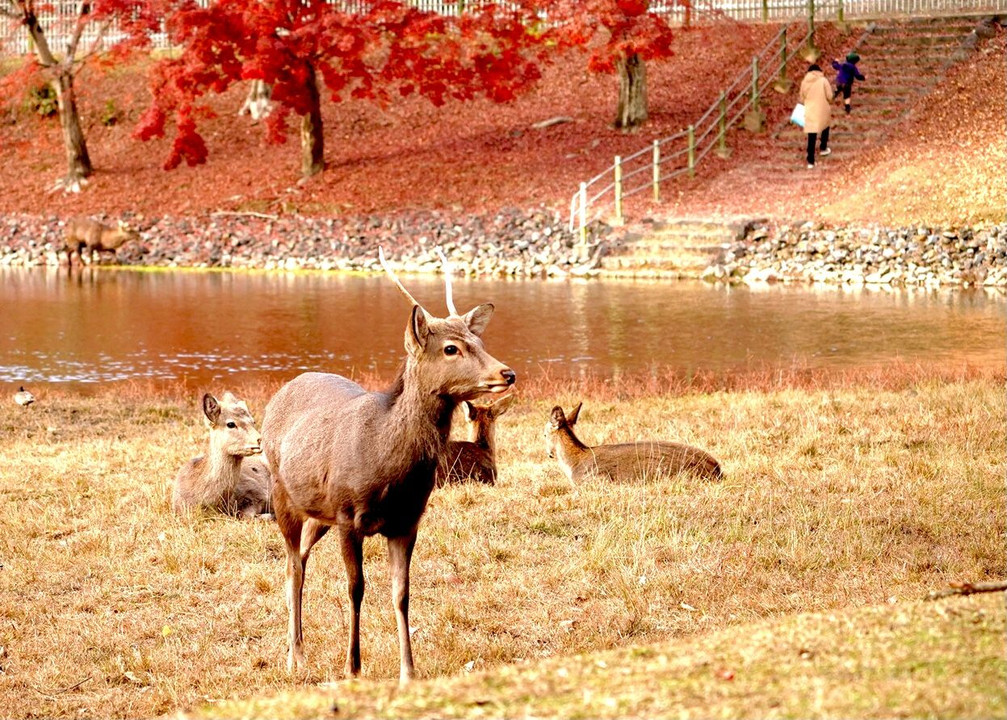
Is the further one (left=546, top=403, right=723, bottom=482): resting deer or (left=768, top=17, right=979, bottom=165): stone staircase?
(left=768, top=17, right=979, bottom=165): stone staircase

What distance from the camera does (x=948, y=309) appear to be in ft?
72.7

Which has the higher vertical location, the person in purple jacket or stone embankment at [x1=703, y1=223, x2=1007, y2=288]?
the person in purple jacket

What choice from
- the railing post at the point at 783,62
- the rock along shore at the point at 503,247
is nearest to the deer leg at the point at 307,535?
the rock along shore at the point at 503,247

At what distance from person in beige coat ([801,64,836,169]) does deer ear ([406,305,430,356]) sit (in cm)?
2446

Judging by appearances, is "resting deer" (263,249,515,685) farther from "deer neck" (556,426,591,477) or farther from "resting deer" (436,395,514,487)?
"deer neck" (556,426,591,477)

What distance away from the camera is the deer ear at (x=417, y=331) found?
19.7ft

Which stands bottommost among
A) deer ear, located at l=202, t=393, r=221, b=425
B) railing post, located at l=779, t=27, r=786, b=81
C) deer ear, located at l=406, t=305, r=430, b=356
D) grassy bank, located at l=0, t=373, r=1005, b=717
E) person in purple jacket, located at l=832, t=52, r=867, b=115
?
grassy bank, located at l=0, t=373, r=1005, b=717

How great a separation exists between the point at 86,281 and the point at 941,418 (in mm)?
21021

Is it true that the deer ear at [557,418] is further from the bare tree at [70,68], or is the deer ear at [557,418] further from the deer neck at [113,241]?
the bare tree at [70,68]

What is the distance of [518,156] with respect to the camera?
33719 mm

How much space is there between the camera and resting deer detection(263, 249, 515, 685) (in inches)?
238

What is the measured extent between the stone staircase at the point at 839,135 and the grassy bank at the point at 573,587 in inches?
611

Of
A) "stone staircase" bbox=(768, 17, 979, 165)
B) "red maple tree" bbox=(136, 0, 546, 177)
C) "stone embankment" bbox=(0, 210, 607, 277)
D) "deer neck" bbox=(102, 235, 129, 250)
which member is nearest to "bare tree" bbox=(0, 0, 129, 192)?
"red maple tree" bbox=(136, 0, 546, 177)

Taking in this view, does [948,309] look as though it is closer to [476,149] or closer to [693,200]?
[693,200]
